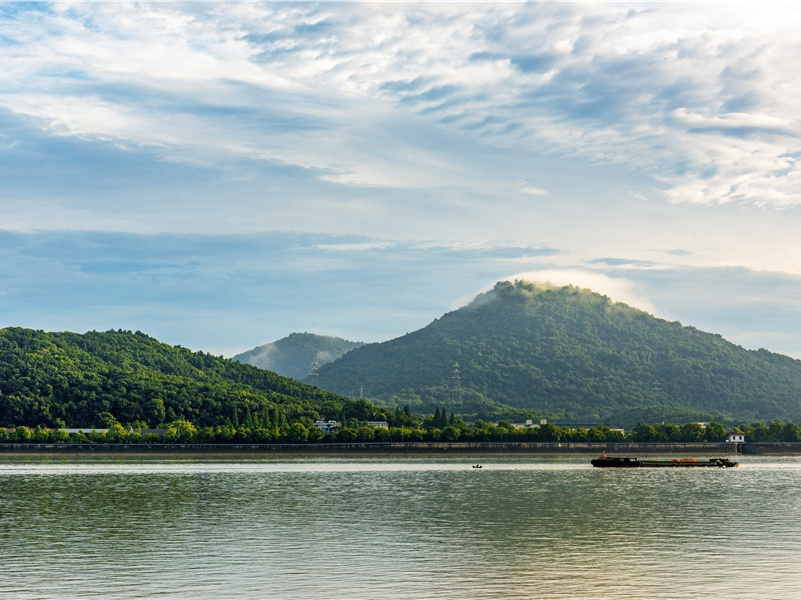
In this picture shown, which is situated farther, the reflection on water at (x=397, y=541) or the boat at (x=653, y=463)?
the boat at (x=653, y=463)

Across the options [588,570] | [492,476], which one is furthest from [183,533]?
[492,476]

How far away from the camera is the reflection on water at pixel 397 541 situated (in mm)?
41344

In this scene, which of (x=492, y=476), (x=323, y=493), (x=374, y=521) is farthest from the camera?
(x=492, y=476)

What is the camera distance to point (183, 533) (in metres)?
59.3

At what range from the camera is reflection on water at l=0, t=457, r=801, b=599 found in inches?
1628

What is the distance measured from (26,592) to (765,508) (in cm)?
5711

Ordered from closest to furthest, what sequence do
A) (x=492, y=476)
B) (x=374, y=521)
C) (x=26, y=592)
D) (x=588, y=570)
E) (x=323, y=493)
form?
(x=26, y=592), (x=588, y=570), (x=374, y=521), (x=323, y=493), (x=492, y=476)

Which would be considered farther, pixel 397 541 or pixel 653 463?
Result: pixel 653 463

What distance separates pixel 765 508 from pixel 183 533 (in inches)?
1762

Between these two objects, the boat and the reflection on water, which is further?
the boat

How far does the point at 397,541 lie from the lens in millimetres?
55344

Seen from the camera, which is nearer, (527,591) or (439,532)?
(527,591)

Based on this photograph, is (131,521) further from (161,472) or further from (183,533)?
(161,472)

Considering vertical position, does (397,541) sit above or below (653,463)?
below
